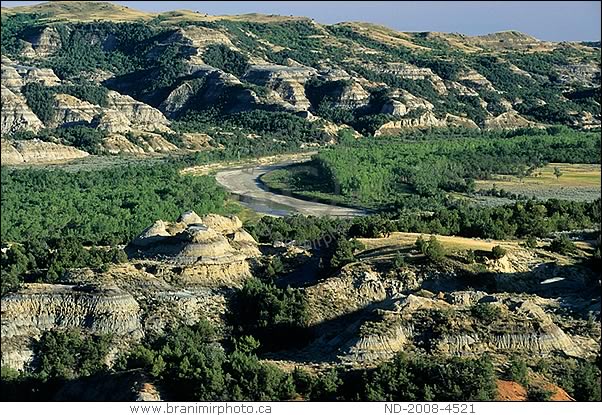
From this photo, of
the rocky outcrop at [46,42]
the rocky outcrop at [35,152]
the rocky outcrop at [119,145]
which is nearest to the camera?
the rocky outcrop at [35,152]

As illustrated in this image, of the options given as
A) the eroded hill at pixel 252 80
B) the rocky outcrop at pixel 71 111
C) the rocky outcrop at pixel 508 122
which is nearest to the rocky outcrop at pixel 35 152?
the eroded hill at pixel 252 80

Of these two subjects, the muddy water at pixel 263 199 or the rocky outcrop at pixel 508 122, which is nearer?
the muddy water at pixel 263 199

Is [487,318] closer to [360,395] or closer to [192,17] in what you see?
[360,395]

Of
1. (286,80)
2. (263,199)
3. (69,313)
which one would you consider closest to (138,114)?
(286,80)

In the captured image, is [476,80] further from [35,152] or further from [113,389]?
[113,389]

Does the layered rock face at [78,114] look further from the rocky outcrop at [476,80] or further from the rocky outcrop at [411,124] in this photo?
the rocky outcrop at [476,80]

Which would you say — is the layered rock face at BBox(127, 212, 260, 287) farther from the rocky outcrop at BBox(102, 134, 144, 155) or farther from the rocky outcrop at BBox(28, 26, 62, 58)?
the rocky outcrop at BBox(28, 26, 62, 58)
